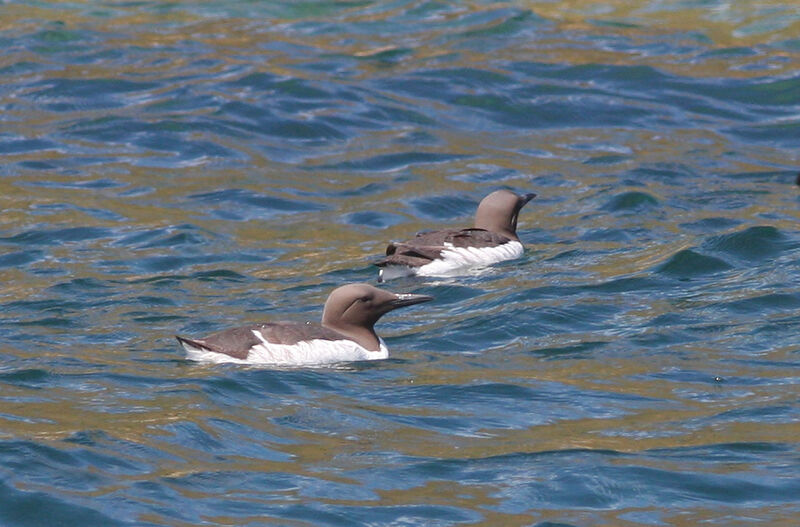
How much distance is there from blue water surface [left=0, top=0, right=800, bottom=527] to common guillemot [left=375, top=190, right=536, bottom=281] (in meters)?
0.22

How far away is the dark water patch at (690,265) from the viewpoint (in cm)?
1279

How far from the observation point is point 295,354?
9992mm

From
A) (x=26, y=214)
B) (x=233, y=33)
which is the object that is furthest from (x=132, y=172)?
(x=233, y=33)

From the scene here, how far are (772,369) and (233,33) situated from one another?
14.9 meters

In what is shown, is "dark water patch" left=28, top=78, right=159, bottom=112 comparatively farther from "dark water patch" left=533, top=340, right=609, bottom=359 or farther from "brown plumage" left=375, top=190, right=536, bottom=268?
"dark water patch" left=533, top=340, right=609, bottom=359

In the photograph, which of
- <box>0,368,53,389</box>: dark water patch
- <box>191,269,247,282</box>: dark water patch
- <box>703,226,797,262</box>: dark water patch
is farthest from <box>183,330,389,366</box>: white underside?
<box>703,226,797,262</box>: dark water patch

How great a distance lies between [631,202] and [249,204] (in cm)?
400

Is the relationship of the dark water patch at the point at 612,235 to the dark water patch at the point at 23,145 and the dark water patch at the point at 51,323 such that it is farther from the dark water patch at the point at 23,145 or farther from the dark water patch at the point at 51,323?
the dark water patch at the point at 23,145

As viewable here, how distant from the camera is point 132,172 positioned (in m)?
17.2

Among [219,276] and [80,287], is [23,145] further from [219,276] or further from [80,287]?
[80,287]

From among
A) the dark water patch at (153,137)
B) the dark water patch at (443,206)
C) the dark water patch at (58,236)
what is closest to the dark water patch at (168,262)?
the dark water patch at (58,236)

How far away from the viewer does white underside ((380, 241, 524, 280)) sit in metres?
13.3

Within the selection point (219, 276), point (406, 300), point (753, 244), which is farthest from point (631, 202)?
point (406, 300)

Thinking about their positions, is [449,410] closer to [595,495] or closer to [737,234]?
[595,495]
